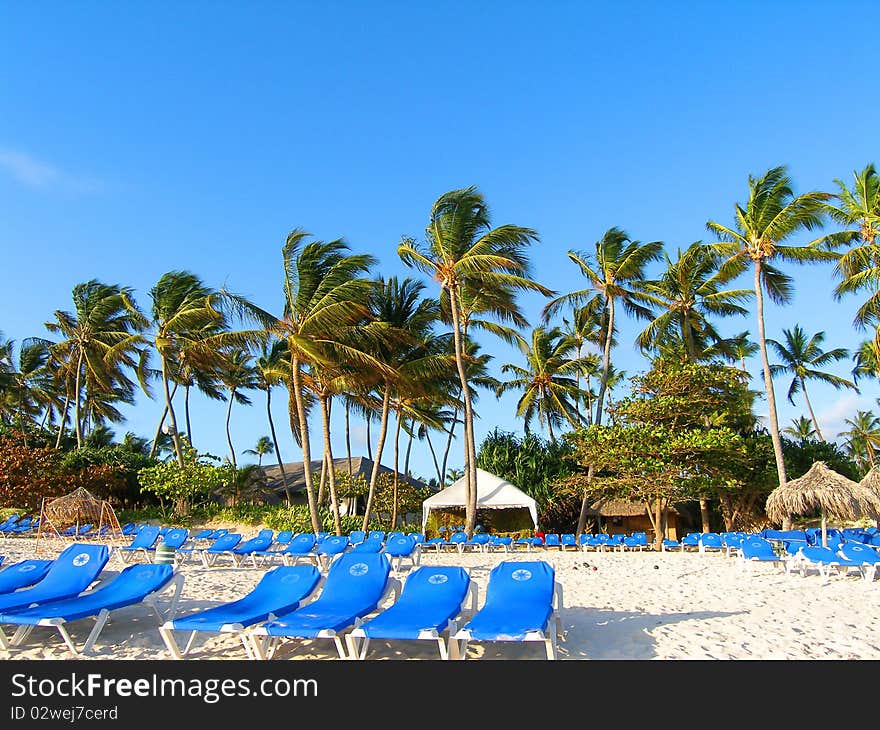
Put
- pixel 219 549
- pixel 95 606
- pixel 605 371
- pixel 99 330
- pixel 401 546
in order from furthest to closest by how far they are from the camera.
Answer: pixel 99 330 < pixel 605 371 < pixel 401 546 < pixel 219 549 < pixel 95 606

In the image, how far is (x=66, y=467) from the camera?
928 inches

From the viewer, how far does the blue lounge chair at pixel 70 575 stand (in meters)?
5.91

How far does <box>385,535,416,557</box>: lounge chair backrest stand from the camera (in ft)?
38.1

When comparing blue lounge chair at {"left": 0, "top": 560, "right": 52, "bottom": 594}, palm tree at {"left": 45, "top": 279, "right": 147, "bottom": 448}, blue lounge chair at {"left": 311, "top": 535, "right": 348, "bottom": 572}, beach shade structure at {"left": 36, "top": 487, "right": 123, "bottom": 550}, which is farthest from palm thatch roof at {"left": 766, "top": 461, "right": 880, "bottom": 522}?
palm tree at {"left": 45, "top": 279, "right": 147, "bottom": 448}

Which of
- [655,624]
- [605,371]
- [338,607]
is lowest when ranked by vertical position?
[655,624]

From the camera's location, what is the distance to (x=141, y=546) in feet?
38.2

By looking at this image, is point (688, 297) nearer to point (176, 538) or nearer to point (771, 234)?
point (771, 234)

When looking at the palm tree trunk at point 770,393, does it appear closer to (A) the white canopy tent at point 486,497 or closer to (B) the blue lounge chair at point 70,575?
(A) the white canopy tent at point 486,497

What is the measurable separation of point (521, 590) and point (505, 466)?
1826 cm

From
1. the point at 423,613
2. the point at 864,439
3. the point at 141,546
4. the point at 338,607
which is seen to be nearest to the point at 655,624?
the point at 423,613

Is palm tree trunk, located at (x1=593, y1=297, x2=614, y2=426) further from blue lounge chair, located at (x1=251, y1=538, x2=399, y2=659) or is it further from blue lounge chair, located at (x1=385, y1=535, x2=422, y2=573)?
blue lounge chair, located at (x1=251, y1=538, x2=399, y2=659)

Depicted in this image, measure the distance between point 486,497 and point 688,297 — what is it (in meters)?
10.8

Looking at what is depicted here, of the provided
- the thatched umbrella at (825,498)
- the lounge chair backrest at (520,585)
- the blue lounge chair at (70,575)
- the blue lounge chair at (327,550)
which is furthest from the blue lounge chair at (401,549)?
the thatched umbrella at (825,498)
